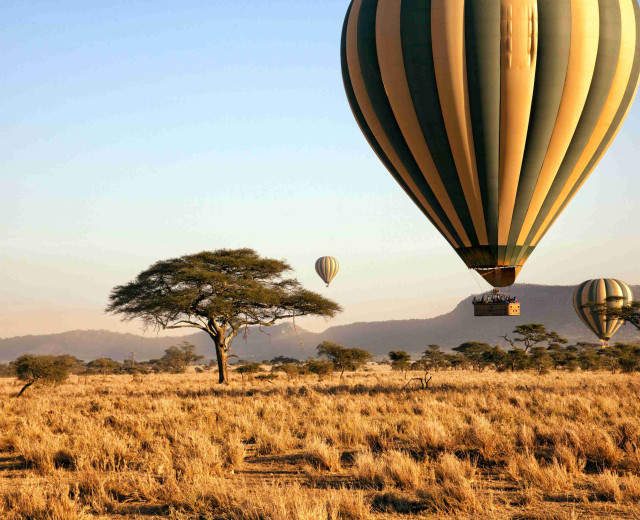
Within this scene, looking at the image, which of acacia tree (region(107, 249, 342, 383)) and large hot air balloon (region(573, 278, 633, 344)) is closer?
acacia tree (region(107, 249, 342, 383))

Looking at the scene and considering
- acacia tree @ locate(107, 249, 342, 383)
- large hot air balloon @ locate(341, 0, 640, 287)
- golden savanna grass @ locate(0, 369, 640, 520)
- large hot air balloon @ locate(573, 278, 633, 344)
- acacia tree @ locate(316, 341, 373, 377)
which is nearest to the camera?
golden savanna grass @ locate(0, 369, 640, 520)

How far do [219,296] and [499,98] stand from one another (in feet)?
62.7

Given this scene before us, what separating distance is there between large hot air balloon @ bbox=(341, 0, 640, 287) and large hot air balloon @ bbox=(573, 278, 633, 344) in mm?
51120

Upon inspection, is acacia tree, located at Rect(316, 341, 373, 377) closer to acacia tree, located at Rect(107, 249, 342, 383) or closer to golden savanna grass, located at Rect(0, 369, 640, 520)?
acacia tree, located at Rect(107, 249, 342, 383)

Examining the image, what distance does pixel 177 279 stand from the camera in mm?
32875

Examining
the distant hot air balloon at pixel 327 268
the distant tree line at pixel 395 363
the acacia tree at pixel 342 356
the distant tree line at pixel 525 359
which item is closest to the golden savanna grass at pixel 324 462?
the distant tree line at pixel 395 363

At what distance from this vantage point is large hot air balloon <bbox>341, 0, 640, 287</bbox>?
64.5 ft

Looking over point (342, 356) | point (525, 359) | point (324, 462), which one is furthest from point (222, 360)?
point (525, 359)

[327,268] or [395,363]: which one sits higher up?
[327,268]

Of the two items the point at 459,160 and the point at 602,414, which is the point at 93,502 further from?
the point at 459,160

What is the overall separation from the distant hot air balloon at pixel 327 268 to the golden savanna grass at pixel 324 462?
60473 mm

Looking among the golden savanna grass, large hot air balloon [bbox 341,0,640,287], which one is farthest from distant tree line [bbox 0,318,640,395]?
the golden savanna grass

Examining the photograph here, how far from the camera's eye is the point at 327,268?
80.2 m

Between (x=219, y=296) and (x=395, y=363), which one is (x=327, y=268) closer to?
(x=395, y=363)
